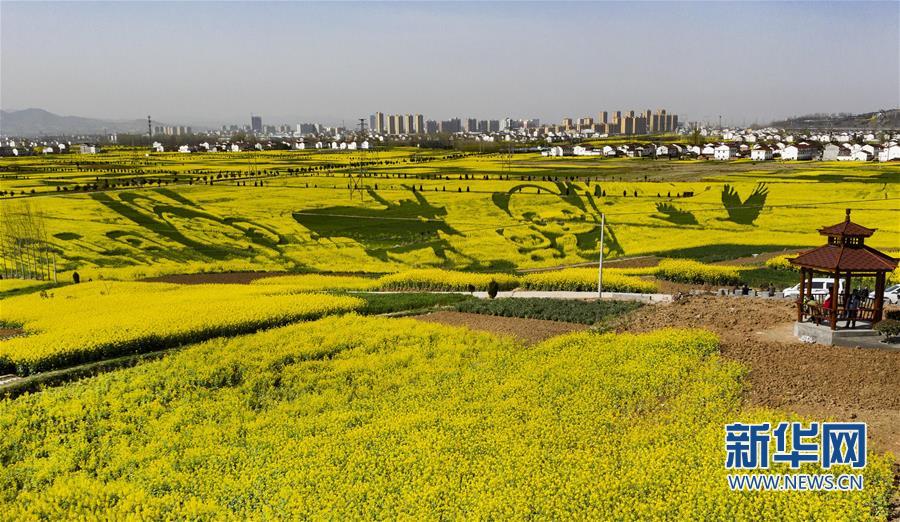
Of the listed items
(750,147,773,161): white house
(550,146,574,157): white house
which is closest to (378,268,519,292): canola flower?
(750,147,773,161): white house

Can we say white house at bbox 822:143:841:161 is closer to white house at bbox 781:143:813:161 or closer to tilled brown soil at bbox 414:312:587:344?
white house at bbox 781:143:813:161

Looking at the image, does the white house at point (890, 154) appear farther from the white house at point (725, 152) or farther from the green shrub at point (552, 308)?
the green shrub at point (552, 308)

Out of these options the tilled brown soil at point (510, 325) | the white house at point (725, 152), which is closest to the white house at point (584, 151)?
the white house at point (725, 152)

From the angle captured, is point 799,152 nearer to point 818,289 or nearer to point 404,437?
point 818,289

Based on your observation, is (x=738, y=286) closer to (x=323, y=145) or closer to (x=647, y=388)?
(x=647, y=388)

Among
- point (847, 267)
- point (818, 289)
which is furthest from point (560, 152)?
point (847, 267)

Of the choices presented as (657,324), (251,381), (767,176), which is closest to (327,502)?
(251,381)
